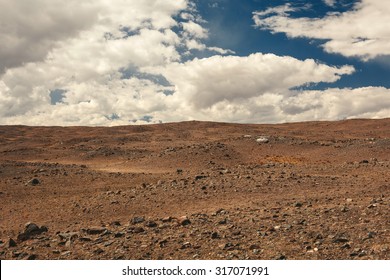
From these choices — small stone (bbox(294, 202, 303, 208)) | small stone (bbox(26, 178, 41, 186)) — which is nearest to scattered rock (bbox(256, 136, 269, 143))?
small stone (bbox(26, 178, 41, 186))

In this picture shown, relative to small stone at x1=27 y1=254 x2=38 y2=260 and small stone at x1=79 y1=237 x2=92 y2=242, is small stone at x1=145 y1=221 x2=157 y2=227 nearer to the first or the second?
small stone at x1=79 y1=237 x2=92 y2=242

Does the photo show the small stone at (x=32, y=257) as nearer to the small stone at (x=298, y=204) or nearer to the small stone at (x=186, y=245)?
the small stone at (x=186, y=245)

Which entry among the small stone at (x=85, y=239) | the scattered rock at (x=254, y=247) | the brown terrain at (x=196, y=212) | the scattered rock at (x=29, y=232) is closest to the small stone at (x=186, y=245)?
the brown terrain at (x=196, y=212)

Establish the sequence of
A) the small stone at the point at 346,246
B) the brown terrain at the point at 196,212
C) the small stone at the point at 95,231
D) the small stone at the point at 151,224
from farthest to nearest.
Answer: the small stone at the point at 151,224, the small stone at the point at 95,231, the brown terrain at the point at 196,212, the small stone at the point at 346,246

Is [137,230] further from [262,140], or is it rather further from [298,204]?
[262,140]

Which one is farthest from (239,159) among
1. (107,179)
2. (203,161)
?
(107,179)

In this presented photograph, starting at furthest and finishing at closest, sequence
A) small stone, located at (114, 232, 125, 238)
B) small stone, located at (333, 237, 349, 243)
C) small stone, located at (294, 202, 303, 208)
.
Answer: small stone, located at (294, 202, 303, 208) → small stone, located at (114, 232, 125, 238) → small stone, located at (333, 237, 349, 243)

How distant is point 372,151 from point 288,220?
22.7 metres

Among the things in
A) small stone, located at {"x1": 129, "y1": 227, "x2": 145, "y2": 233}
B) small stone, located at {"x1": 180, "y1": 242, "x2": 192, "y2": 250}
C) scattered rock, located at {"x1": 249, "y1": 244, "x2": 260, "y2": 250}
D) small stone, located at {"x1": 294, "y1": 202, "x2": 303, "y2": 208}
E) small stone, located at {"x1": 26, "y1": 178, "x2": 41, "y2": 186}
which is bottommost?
scattered rock, located at {"x1": 249, "y1": 244, "x2": 260, "y2": 250}

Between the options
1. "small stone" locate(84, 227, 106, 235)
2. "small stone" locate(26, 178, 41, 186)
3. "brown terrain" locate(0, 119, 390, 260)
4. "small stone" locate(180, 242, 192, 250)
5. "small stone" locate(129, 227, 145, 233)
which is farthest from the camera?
"small stone" locate(26, 178, 41, 186)

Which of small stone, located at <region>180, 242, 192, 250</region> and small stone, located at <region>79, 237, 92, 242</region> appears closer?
small stone, located at <region>180, 242, 192, 250</region>

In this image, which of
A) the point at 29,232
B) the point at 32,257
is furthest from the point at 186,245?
the point at 29,232

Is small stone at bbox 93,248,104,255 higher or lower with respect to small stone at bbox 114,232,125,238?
lower
